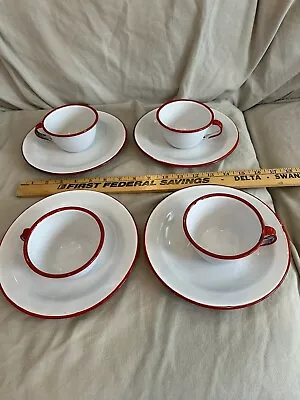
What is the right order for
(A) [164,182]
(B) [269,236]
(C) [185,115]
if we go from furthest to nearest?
(C) [185,115] → (A) [164,182] → (B) [269,236]

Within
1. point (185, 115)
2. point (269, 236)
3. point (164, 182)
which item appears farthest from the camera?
point (185, 115)

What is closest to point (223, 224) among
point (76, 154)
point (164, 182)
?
point (164, 182)

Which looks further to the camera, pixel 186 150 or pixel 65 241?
pixel 186 150

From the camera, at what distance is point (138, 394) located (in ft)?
1.79

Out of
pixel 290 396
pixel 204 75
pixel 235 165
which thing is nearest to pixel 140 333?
pixel 290 396

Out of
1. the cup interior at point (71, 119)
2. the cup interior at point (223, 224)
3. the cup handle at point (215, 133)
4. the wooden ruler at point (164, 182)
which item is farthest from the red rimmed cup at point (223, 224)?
the cup interior at point (71, 119)

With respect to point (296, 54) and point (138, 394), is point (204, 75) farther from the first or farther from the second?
point (138, 394)

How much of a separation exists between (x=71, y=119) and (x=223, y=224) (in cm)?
44

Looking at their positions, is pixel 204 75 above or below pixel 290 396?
above

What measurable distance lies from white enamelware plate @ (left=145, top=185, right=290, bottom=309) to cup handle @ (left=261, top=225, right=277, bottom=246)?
0.03 meters

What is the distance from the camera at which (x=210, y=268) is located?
2.11 ft

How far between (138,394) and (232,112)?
68 centimetres

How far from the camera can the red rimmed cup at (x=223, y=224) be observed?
0.66m

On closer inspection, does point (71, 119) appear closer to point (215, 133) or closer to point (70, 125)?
point (70, 125)
